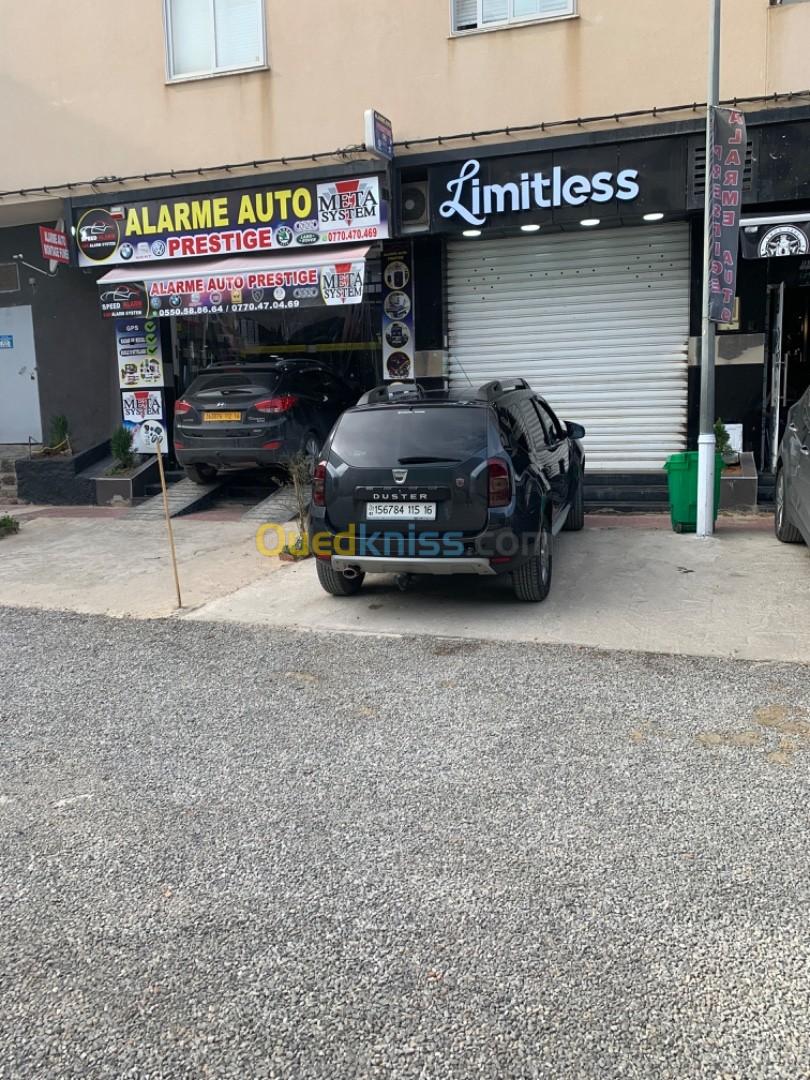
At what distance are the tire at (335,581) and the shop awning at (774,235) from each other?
6.40m

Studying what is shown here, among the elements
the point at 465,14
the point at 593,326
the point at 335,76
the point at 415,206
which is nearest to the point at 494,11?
the point at 465,14

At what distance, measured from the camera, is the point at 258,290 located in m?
11.9

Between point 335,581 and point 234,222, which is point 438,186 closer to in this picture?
point 234,222

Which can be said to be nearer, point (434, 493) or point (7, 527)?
point (434, 493)

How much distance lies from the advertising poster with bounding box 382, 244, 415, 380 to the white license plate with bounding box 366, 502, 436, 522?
6.70 m

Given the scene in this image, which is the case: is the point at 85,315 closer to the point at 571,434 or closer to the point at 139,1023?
the point at 571,434

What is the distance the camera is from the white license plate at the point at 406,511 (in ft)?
20.9

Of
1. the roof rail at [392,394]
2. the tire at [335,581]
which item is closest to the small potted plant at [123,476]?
the tire at [335,581]

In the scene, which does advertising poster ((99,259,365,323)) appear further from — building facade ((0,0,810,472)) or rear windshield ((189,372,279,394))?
rear windshield ((189,372,279,394))

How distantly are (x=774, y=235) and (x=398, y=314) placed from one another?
506cm

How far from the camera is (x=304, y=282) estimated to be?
1165cm

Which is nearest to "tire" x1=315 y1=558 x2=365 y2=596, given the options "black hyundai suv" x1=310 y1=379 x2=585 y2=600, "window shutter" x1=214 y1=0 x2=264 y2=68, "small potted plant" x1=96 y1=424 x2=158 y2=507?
"black hyundai suv" x1=310 y1=379 x2=585 y2=600

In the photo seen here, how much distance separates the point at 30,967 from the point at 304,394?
9612 millimetres
